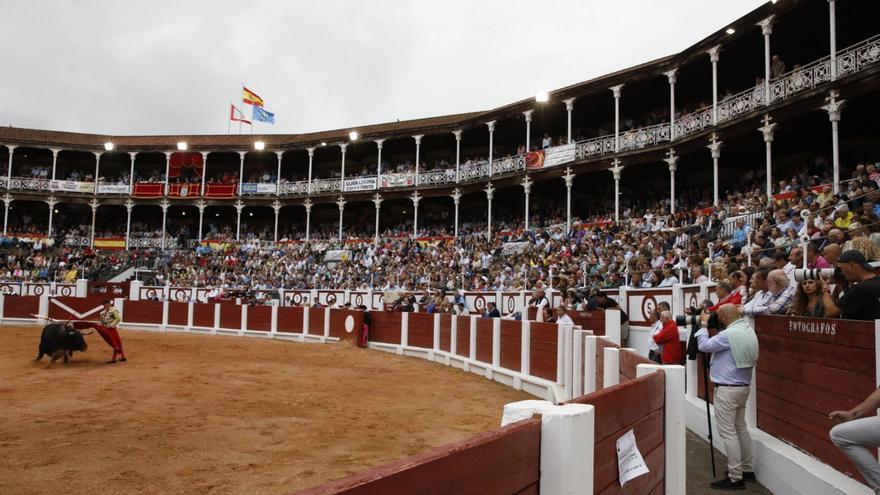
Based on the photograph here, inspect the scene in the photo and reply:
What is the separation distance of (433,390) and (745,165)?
15567mm

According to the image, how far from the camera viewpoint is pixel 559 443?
1742 millimetres

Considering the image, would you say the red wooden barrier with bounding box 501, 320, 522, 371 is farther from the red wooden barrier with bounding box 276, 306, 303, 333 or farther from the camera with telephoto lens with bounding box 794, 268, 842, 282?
the red wooden barrier with bounding box 276, 306, 303, 333

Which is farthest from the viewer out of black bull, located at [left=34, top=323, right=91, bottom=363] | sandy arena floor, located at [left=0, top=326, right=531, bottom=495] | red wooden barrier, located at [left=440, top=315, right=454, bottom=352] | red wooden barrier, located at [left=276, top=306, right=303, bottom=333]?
red wooden barrier, located at [left=276, top=306, right=303, bottom=333]

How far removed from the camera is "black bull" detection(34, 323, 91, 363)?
1155 cm

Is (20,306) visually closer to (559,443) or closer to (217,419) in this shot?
(217,419)

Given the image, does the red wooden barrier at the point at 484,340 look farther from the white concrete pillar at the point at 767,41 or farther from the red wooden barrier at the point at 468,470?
the white concrete pillar at the point at 767,41

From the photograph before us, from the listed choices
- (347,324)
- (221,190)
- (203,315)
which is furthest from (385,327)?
(221,190)

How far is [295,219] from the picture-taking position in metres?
36.2

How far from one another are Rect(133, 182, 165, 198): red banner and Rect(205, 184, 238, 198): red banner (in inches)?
102

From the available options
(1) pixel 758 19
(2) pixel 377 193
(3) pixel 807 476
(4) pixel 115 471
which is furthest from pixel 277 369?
(2) pixel 377 193

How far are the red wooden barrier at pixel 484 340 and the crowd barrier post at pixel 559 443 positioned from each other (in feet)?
32.6

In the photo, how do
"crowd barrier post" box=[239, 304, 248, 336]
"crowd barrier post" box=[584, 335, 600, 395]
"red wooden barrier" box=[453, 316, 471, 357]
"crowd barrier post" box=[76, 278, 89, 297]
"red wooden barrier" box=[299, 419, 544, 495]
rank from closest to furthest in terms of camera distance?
"red wooden barrier" box=[299, 419, 544, 495] < "crowd barrier post" box=[584, 335, 600, 395] < "red wooden barrier" box=[453, 316, 471, 357] < "crowd barrier post" box=[239, 304, 248, 336] < "crowd barrier post" box=[76, 278, 89, 297]

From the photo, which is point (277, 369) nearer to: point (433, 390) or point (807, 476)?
point (433, 390)

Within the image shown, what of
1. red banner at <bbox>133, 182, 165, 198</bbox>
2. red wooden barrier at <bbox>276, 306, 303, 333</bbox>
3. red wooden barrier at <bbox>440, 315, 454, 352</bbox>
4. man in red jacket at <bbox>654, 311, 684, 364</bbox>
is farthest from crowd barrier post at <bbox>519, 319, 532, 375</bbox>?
red banner at <bbox>133, 182, 165, 198</bbox>
